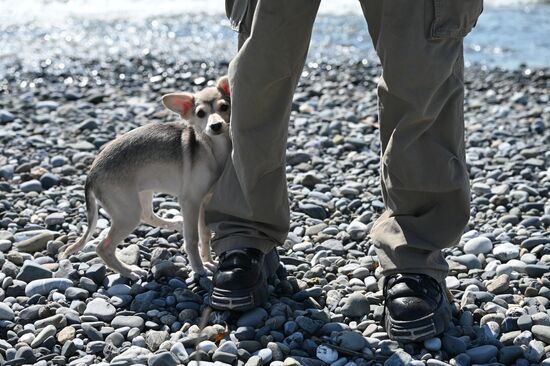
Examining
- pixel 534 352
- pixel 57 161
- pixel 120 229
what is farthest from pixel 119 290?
pixel 57 161

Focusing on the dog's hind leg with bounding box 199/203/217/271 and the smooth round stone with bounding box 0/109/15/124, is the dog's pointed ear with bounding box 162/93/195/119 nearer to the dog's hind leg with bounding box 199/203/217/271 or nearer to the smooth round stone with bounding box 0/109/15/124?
the dog's hind leg with bounding box 199/203/217/271

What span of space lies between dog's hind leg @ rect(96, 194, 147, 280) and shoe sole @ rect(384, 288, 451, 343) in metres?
1.52

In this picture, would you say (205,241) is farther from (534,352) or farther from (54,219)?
(534,352)

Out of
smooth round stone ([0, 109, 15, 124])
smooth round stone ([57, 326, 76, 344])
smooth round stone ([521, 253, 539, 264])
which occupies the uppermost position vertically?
smooth round stone ([57, 326, 76, 344])

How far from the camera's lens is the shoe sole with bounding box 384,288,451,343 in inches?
154

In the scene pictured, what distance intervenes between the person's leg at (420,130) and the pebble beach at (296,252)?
41cm

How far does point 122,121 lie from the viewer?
8.55 metres

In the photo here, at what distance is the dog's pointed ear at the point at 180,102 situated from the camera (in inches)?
194

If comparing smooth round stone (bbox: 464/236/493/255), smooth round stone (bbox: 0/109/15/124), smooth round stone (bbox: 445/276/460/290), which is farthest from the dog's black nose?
smooth round stone (bbox: 0/109/15/124)

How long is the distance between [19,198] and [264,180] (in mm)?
2616

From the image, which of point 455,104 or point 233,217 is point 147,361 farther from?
point 455,104

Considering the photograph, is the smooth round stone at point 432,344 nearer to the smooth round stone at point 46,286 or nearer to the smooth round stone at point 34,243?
the smooth round stone at point 46,286

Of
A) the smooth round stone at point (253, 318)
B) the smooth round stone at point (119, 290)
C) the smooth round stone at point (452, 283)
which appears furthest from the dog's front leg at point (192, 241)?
the smooth round stone at point (452, 283)

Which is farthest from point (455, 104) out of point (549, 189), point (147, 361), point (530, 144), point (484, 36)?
point (484, 36)
